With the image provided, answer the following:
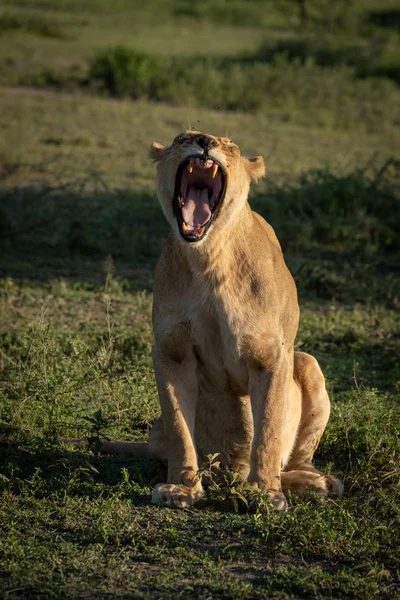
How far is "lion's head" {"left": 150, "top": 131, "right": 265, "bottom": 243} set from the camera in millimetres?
4379

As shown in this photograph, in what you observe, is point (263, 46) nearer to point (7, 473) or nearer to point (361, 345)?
point (361, 345)

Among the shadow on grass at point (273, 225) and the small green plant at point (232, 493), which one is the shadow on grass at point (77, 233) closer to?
the shadow on grass at point (273, 225)

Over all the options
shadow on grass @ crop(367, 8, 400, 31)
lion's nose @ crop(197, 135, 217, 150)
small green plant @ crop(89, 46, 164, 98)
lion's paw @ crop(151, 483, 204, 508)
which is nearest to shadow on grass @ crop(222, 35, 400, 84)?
small green plant @ crop(89, 46, 164, 98)

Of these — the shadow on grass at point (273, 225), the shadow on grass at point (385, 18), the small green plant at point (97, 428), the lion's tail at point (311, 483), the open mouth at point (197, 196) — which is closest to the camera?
the open mouth at point (197, 196)

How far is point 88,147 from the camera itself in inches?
519

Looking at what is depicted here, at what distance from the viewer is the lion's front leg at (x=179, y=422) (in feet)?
14.6

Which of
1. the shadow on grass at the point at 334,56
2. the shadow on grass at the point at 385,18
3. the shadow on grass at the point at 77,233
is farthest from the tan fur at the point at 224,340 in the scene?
the shadow on grass at the point at 385,18

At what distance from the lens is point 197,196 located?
4.52 meters

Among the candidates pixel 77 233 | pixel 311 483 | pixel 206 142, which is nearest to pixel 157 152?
pixel 206 142

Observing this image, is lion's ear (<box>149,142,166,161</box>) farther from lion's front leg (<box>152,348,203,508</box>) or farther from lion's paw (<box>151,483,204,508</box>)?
lion's paw (<box>151,483,204,508</box>)

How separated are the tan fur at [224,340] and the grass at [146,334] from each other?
0.18m

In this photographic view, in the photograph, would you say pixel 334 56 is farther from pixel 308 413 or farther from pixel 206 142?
pixel 206 142

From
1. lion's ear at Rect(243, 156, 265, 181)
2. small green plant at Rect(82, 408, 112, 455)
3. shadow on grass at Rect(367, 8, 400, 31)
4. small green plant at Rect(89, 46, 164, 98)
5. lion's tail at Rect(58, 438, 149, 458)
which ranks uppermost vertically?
lion's ear at Rect(243, 156, 265, 181)

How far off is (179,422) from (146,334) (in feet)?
7.79
